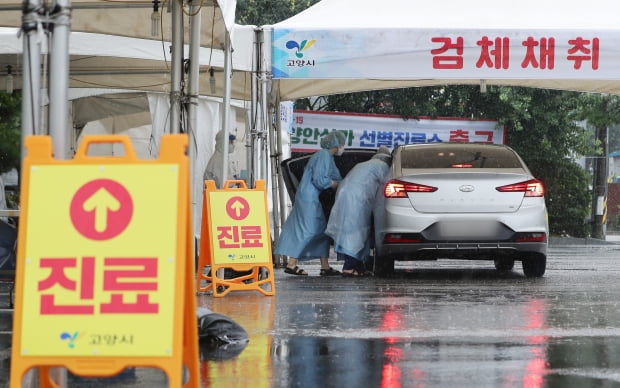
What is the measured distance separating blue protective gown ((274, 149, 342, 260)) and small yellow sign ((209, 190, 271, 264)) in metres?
2.85

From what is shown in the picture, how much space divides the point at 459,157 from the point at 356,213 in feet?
4.51

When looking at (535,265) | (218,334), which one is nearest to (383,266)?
(535,265)

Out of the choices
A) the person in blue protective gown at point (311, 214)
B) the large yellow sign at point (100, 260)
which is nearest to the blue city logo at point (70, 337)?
the large yellow sign at point (100, 260)

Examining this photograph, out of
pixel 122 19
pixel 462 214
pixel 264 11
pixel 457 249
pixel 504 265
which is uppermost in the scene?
pixel 264 11

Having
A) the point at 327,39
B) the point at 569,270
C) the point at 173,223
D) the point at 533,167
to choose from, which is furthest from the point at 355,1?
the point at 533,167

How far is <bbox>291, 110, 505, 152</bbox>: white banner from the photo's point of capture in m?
28.1

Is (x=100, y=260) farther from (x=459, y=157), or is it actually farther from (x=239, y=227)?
(x=459, y=157)

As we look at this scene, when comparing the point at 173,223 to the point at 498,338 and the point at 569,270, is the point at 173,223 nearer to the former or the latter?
the point at 498,338

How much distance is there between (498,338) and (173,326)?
135 inches

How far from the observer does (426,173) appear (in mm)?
12383

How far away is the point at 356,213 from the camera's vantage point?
1358 cm

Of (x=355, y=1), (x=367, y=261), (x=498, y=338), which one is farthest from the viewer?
(x=367, y=261)

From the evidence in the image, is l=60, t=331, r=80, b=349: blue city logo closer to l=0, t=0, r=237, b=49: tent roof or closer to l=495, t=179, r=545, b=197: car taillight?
l=0, t=0, r=237, b=49: tent roof

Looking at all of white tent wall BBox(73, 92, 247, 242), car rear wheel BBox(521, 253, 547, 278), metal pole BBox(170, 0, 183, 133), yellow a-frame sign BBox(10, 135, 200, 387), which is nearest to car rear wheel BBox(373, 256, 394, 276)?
car rear wheel BBox(521, 253, 547, 278)
